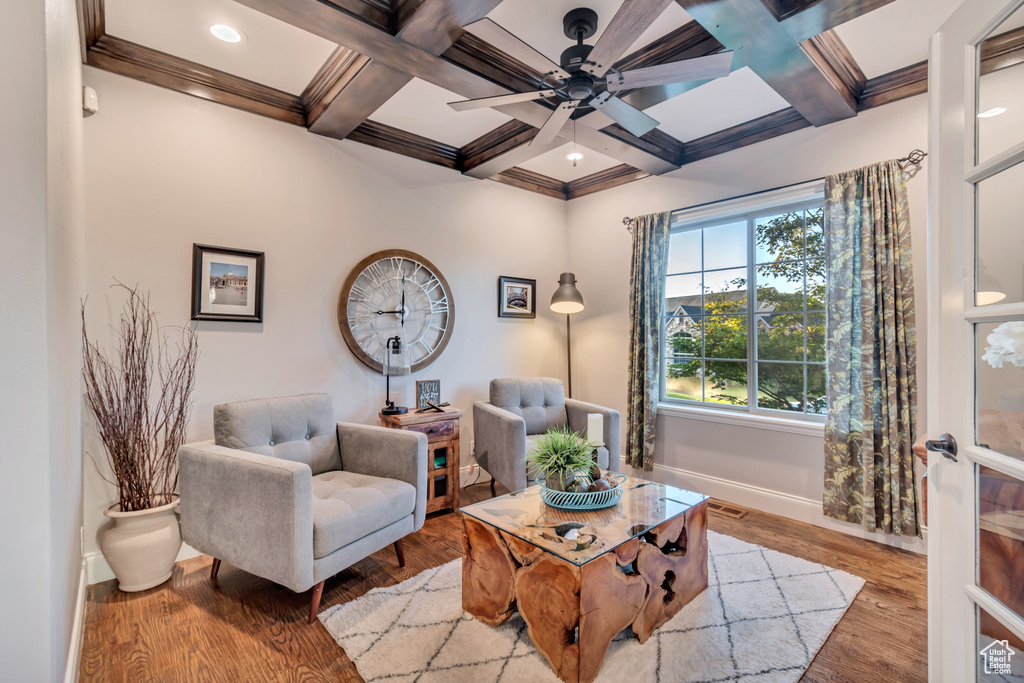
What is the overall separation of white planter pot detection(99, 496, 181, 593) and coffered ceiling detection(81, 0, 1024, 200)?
2182mm

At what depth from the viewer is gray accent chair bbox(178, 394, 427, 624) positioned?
1.92 meters

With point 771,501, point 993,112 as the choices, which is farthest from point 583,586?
point 771,501

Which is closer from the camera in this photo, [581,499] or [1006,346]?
[1006,346]

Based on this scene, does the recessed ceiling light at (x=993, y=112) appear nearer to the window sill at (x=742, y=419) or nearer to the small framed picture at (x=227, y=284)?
the window sill at (x=742, y=419)

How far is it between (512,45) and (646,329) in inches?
96.9

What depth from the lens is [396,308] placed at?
347cm

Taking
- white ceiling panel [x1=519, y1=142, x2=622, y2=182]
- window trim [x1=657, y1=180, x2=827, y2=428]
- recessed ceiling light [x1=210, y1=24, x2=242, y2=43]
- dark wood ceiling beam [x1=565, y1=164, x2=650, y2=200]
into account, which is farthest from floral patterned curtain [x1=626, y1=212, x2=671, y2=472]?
Result: recessed ceiling light [x1=210, y1=24, x2=242, y2=43]

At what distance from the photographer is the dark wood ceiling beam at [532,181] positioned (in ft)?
13.5

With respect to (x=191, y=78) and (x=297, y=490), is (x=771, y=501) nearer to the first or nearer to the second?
(x=297, y=490)

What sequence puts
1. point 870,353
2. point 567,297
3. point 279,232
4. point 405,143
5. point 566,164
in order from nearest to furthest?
point 870,353 < point 279,232 < point 405,143 < point 567,297 < point 566,164

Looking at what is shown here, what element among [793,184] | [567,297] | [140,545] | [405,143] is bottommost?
[140,545]

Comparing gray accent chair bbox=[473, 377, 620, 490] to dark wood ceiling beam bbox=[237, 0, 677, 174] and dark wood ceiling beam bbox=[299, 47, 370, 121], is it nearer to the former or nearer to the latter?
dark wood ceiling beam bbox=[237, 0, 677, 174]

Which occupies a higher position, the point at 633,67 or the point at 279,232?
the point at 633,67

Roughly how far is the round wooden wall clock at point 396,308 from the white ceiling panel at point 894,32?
278 cm
